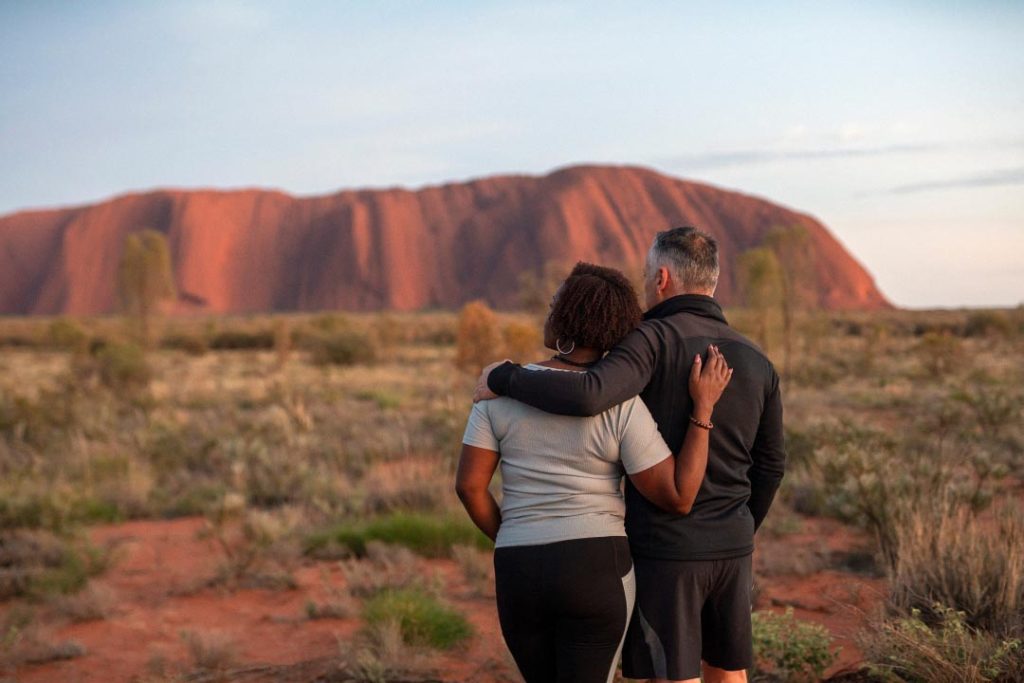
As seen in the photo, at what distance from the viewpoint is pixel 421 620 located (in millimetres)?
5055

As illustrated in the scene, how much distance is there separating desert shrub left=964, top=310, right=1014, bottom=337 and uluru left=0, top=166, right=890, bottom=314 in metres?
53.8

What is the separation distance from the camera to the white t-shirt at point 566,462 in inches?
95.2

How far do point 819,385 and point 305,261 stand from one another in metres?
84.0

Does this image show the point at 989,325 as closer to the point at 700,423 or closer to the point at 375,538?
the point at 375,538

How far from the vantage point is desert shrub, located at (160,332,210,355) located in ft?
123

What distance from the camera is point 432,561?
7.11 m

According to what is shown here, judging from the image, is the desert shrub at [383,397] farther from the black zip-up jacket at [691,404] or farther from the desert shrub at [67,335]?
the desert shrub at [67,335]

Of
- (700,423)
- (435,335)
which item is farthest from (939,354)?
(435,335)

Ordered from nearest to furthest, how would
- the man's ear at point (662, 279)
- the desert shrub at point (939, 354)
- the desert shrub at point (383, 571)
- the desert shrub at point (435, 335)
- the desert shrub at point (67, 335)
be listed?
the man's ear at point (662, 279)
the desert shrub at point (383, 571)
the desert shrub at point (939, 354)
the desert shrub at point (67, 335)
the desert shrub at point (435, 335)

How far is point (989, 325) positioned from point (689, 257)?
38.7 metres

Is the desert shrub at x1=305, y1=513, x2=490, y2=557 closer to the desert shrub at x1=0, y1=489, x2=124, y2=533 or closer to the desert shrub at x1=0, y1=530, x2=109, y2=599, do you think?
the desert shrub at x1=0, y1=530, x2=109, y2=599

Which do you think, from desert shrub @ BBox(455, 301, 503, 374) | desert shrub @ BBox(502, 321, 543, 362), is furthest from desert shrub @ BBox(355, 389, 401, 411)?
desert shrub @ BBox(502, 321, 543, 362)

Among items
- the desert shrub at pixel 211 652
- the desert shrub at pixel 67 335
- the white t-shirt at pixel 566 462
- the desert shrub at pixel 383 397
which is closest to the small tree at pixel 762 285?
the desert shrub at pixel 383 397

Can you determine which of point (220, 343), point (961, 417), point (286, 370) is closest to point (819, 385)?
point (961, 417)
